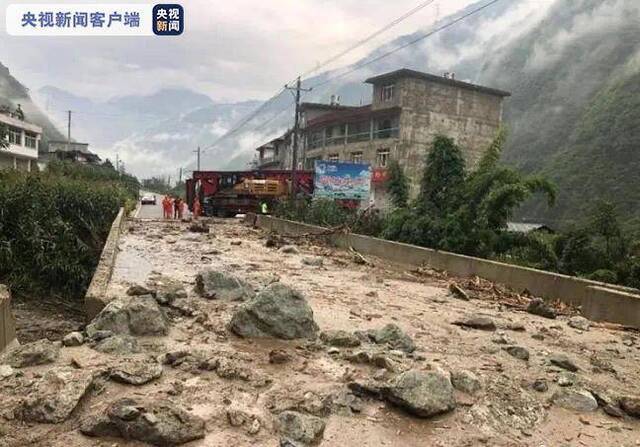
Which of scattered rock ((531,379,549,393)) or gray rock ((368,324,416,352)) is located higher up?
gray rock ((368,324,416,352))

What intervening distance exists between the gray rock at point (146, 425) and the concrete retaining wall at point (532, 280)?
604 centimetres

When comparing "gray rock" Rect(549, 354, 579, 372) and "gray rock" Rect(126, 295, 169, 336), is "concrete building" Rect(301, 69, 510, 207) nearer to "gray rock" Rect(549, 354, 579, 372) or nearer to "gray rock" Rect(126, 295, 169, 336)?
"gray rock" Rect(549, 354, 579, 372)

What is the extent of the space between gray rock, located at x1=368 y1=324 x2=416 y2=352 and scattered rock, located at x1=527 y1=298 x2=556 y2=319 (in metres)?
3.11

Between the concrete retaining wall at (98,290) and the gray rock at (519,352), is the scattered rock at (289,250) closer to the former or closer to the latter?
the concrete retaining wall at (98,290)

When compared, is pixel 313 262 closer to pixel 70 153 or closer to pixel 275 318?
pixel 275 318

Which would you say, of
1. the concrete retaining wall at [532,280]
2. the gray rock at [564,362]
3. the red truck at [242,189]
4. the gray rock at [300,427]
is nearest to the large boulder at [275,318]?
the gray rock at [300,427]

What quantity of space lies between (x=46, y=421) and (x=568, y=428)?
3.35m

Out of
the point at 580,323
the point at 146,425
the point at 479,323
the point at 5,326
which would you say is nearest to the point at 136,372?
the point at 146,425

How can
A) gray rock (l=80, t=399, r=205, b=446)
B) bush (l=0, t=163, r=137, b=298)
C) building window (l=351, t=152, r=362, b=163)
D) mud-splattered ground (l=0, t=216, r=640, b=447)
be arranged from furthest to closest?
building window (l=351, t=152, r=362, b=163) → bush (l=0, t=163, r=137, b=298) → mud-splattered ground (l=0, t=216, r=640, b=447) → gray rock (l=80, t=399, r=205, b=446)

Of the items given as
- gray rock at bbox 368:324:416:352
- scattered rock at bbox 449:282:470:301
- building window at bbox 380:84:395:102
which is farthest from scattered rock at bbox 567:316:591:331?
building window at bbox 380:84:395:102

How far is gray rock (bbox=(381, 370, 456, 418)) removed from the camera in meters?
3.92

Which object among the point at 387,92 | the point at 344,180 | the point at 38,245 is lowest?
the point at 38,245

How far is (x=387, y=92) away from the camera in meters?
41.8

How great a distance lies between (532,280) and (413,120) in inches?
1260
